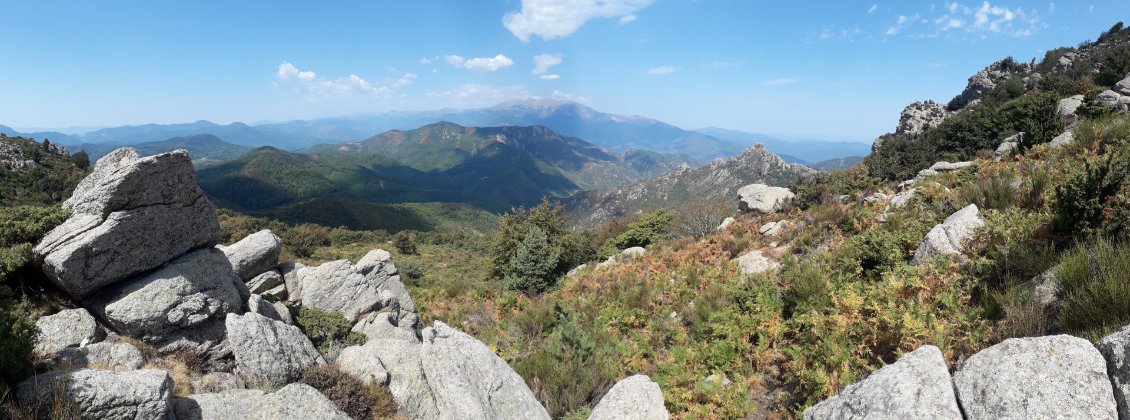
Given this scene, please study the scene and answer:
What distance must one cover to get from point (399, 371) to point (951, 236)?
9867 mm

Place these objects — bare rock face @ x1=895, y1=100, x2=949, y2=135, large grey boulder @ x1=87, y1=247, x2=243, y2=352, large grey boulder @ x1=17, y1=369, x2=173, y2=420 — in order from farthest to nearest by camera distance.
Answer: bare rock face @ x1=895, y1=100, x2=949, y2=135 → large grey boulder @ x1=87, y1=247, x2=243, y2=352 → large grey boulder @ x1=17, y1=369, x2=173, y2=420

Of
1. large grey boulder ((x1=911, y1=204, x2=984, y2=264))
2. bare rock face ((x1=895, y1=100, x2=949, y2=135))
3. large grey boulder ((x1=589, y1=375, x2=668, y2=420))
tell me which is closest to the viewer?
large grey boulder ((x1=589, y1=375, x2=668, y2=420))

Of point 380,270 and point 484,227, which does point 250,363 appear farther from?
point 484,227

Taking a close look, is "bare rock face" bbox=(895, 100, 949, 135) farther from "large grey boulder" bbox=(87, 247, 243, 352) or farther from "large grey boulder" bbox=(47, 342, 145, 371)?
"large grey boulder" bbox=(47, 342, 145, 371)

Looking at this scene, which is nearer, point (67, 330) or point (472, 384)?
point (472, 384)

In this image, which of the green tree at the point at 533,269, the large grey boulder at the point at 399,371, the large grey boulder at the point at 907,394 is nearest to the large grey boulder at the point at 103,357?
the large grey boulder at the point at 399,371

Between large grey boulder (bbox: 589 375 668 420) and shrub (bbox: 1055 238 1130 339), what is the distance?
4213 mm

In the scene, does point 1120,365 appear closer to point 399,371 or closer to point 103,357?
point 399,371

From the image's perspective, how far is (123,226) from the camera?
26.3 ft

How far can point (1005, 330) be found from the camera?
15.7 feet

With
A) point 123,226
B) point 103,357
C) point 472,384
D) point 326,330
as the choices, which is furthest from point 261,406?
point 123,226

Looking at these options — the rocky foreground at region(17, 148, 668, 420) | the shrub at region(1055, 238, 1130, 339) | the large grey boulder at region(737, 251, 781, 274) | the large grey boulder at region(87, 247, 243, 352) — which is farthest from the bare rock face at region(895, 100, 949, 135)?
the large grey boulder at region(87, 247, 243, 352)

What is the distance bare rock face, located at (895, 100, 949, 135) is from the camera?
54.5m

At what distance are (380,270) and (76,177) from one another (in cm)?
8977
